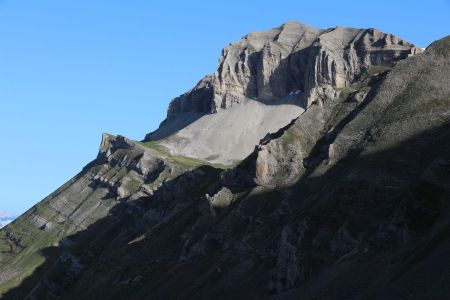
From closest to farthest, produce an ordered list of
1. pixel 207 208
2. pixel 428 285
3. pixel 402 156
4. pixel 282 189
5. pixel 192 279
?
pixel 428 285, pixel 402 156, pixel 192 279, pixel 282 189, pixel 207 208

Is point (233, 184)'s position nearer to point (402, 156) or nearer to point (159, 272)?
point (159, 272)

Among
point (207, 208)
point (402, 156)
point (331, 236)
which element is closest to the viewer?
point (331, 236)

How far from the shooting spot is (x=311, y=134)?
600 ft

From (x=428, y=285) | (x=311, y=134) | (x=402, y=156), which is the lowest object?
(x=428, y=285)

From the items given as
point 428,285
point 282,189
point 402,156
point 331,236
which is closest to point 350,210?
point 331,236

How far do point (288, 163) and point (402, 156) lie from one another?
38.1m

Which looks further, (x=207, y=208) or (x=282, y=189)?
(x=207, y=208)

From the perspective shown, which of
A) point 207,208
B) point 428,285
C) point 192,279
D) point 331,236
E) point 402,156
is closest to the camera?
point 428,285

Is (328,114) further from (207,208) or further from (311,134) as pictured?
(207,208)

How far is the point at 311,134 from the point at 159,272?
159 ft

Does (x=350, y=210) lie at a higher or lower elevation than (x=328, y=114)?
lower

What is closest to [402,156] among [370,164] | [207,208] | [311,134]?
[370,164]

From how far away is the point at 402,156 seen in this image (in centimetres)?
14000

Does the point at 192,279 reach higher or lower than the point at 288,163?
lower
